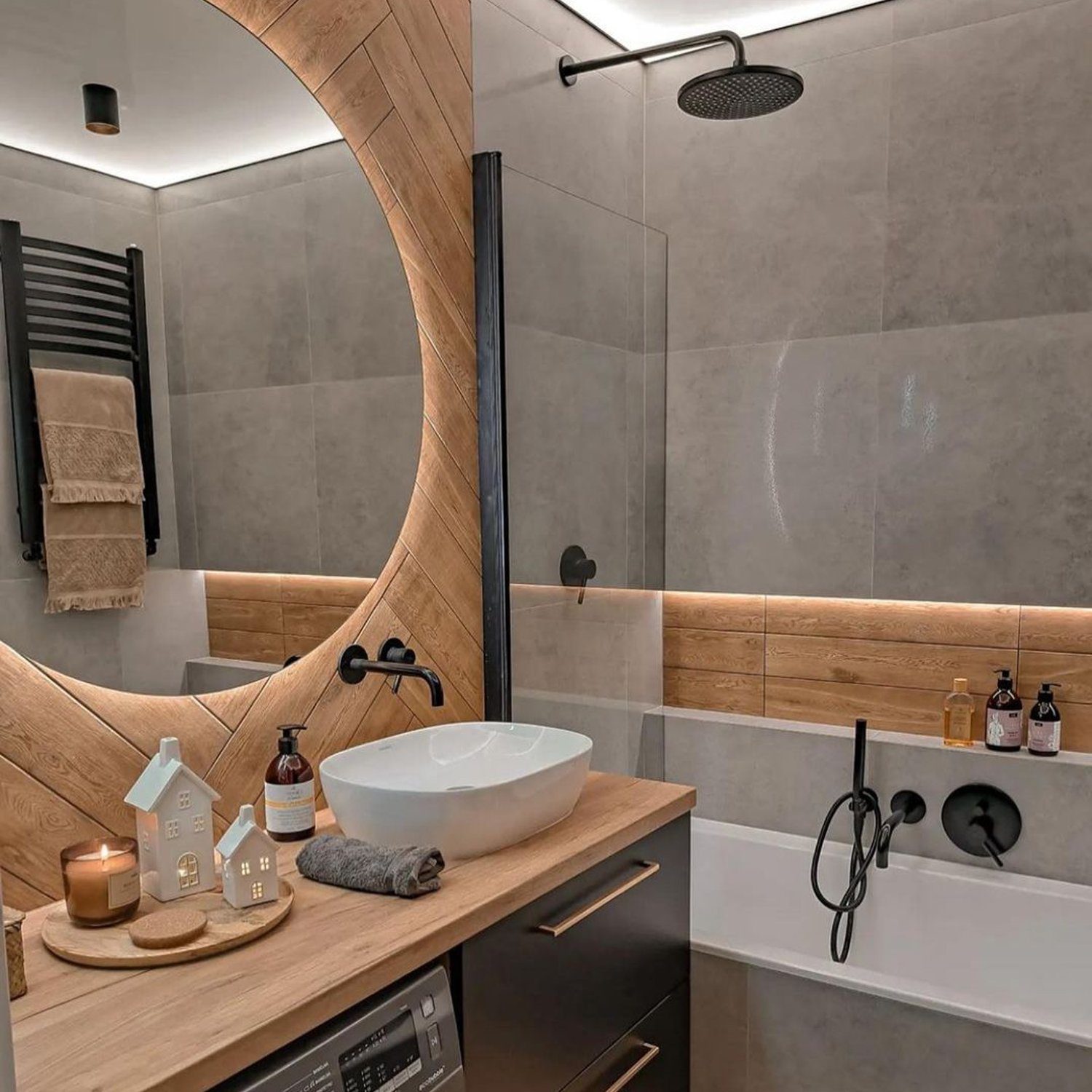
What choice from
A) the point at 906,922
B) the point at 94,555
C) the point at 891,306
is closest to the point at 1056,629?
the point at 906,922

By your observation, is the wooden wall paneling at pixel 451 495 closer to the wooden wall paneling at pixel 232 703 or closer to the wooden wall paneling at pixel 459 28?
the wooden wall paneling at pixel 232 703

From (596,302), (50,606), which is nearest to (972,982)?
(596,302)

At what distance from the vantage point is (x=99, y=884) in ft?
4.33

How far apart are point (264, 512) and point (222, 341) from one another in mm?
322

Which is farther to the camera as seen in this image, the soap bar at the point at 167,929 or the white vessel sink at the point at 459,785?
the white vessel sink at the point at 459,785

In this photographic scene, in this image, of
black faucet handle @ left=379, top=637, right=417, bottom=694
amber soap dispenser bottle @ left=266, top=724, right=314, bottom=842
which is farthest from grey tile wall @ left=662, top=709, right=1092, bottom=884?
amber soap dispenser bottle @ left=266, top=724, right=314, bottom=842

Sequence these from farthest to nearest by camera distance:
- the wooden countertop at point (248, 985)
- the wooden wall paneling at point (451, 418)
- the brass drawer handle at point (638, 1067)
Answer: the wooden wall paneling at point (451, 418) → the brass drawer handle at point (638, 1067) → the wooden countertop at point (248, 985)

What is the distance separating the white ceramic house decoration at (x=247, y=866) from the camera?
4.51 ft

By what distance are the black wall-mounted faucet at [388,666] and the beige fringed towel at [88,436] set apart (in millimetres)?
570

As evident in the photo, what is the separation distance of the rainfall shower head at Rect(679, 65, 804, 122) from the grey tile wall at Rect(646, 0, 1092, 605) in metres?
0.61

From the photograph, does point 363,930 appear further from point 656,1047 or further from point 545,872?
point 656,1047

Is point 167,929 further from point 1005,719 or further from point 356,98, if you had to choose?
point 1005,719

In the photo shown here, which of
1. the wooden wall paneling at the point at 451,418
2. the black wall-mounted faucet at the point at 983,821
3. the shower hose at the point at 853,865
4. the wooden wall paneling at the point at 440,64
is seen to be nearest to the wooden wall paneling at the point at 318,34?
the wooden wall paneling at the point at 440,64

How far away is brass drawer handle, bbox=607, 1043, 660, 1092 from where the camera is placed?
1.79 meters
